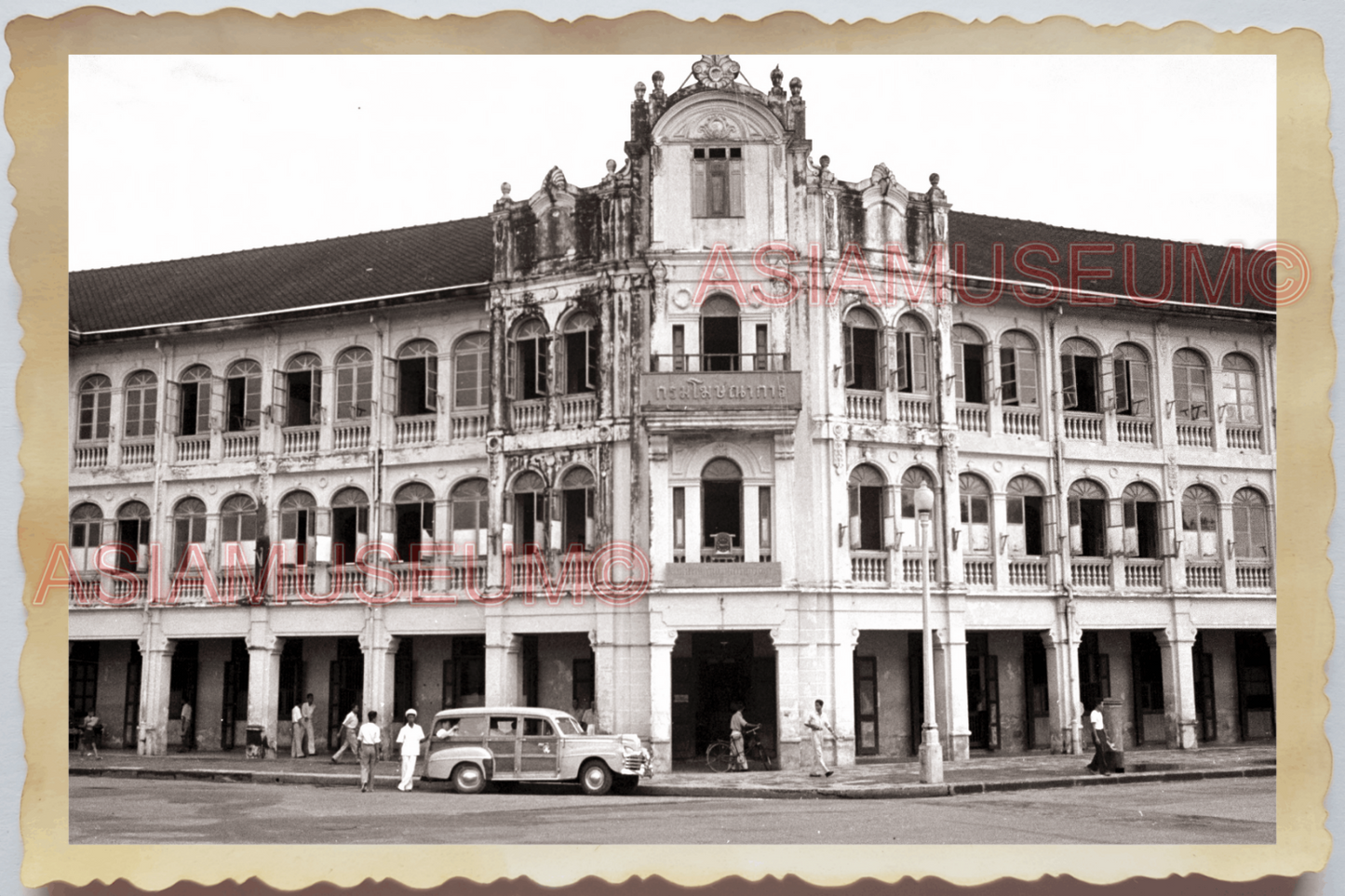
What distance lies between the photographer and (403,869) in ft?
37.5

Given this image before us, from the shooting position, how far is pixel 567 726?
17250mm

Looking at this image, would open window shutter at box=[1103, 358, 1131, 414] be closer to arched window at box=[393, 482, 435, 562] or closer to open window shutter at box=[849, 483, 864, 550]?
open window shutter at box=[849, 483, 864, 550]

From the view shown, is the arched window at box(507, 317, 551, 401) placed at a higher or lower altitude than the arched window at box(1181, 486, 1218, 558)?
higher

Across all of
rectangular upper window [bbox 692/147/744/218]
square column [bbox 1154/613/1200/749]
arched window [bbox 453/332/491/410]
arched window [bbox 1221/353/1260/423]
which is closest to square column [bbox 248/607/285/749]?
arched window [bbox 453/332/491/410]

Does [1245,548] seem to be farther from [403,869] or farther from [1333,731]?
[403,869]

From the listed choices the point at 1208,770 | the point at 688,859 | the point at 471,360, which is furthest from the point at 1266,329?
the point at 471,360

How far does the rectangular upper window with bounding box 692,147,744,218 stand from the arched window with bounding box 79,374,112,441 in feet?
27.8

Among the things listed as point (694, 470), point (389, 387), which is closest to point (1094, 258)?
point (694, 470)

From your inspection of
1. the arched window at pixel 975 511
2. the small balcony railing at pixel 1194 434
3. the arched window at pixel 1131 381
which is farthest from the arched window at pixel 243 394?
the small balcony railing at pixel 1194 434

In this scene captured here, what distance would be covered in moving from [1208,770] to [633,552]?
325 inches

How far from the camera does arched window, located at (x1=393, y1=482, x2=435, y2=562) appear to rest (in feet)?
70.7

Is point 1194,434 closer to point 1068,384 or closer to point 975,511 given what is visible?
point 1068,384

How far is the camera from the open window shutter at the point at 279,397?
69.3ft

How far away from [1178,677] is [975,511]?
433 centimetres
